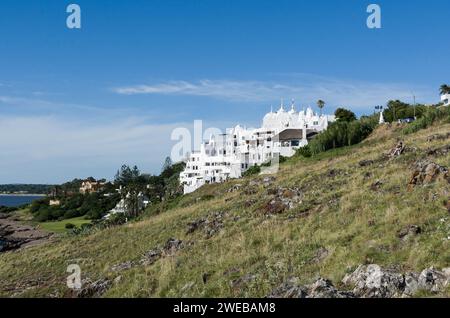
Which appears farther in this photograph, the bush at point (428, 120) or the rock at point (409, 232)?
the bush at point (428, 120)

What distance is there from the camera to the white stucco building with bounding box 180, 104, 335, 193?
7544cm

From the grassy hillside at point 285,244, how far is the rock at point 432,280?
1.55ft

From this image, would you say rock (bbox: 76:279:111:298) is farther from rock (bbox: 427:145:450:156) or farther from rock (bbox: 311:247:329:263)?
rock (bbox: 427:145:450:156)

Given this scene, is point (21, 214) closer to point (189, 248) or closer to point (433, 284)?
point (189, 248)

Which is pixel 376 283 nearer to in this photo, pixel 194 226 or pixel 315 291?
pixel 315 291

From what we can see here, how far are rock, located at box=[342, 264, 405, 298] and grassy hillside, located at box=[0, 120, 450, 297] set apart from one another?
634mm

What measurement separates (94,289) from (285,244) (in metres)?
6.58

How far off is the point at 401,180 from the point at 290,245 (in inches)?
298

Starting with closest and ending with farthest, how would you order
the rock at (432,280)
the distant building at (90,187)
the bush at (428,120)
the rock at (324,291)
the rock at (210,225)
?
the rock at (432,280) < the rock at (324,291) < the rock at (210,225) < the bush at (428,120) < the distant building at (90,187)

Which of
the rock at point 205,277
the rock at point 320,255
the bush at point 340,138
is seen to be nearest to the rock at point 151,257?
the rock at point 205,277

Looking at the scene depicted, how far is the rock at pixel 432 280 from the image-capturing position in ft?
A: 30.6

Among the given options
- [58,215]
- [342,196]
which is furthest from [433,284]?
[58,215]

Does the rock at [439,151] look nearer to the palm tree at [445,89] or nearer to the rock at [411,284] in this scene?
the rock at [411,284]
